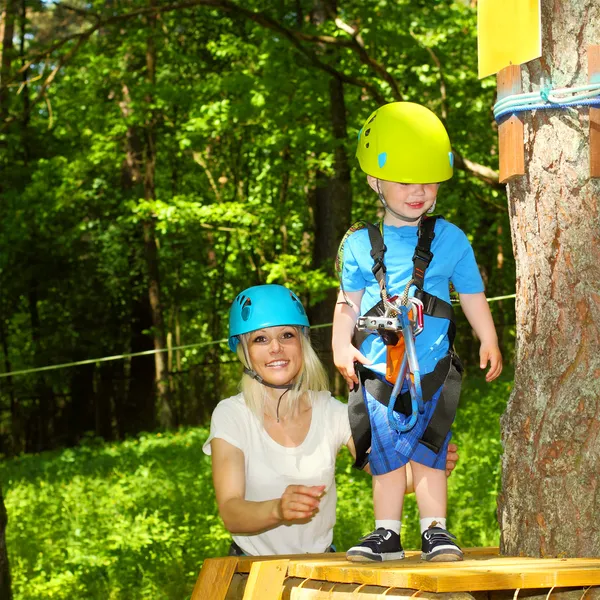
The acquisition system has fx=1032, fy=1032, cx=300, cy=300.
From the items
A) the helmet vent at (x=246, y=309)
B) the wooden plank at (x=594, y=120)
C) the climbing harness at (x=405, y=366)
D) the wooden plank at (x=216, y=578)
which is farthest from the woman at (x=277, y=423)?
the wooden plank at (x=594, y=120)

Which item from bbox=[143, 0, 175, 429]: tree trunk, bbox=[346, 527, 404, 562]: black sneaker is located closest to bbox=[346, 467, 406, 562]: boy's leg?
bbox=[346, 527, 404, 562]: black sneaker

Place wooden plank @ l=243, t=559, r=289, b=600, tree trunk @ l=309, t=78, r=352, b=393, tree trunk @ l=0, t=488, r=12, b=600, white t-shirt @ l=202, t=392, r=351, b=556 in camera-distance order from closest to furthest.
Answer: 1. wooden plank @ l=243, t=559, r=289, b=600
2. white t-shirt @ l=202, t=392, r=351, b=556
3. tree trunk @ l=0, t=488, r=12, b=600
4. tree trunk @ l=309, t=78, r=352, b=393

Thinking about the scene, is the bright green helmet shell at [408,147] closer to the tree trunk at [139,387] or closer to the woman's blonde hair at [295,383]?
the woman's blonde hair at [295,383]

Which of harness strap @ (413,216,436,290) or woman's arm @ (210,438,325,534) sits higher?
harness strap @ (413,216,436,290)

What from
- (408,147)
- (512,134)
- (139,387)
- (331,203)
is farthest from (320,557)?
(139,387)

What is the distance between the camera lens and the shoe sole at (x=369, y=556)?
3.45 m

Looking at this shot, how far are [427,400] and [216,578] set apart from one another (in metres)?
1.00

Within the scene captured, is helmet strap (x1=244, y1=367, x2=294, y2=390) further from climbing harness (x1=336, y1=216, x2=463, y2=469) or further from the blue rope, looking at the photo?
the blue rope

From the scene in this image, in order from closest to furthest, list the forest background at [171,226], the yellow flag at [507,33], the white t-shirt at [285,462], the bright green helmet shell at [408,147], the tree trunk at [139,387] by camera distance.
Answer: the yellow flag at [507,33]
the bright green helmet shell at [408,147]
the white t-shirt at [285,462]
the forest background at [171,226]
the tree trunk at [139,387]

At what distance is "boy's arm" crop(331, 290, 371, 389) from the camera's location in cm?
372

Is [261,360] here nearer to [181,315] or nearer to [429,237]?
[429,237]

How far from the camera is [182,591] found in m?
7.44

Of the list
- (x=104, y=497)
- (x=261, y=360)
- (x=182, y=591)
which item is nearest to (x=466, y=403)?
(x=104, y=497)

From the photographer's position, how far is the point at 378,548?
3.57m
